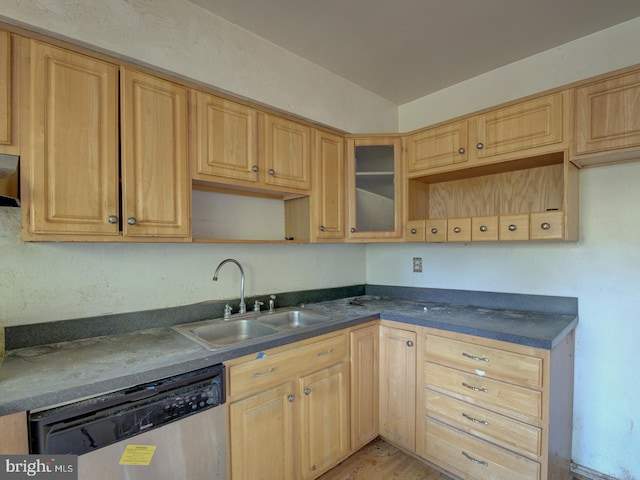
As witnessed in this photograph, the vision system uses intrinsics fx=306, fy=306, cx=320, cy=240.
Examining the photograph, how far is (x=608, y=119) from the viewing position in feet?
4.90

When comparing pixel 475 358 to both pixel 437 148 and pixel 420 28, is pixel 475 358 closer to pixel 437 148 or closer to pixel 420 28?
pixel 437 148

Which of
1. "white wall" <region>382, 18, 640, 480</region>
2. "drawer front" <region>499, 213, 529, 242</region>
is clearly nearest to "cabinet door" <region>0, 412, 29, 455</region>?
"drawer front" <region>499, 213, 529, 242</region>

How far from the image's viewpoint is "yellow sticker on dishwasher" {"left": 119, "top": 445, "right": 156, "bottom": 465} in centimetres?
106

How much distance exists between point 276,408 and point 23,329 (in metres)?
1.17

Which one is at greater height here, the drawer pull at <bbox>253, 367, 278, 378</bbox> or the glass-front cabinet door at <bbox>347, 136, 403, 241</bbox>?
the glass-front cabinet door at <bbox>347, 136, 403, 241</bbox>

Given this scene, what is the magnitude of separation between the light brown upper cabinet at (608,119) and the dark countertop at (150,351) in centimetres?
92

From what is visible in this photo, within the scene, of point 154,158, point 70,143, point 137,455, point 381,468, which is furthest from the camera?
point 381,468

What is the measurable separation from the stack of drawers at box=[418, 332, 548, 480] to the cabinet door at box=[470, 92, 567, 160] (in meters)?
1.10

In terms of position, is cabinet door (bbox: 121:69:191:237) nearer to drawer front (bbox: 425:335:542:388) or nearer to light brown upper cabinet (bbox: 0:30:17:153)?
light brown upper cabinet (bbox: 0:30:17:153)

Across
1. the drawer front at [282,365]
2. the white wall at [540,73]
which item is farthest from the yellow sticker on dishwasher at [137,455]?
the white wall at [540,73]

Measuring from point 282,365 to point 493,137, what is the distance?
177cm

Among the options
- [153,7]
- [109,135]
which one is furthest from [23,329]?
[153,7]

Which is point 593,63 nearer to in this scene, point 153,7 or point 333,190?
point 333,190

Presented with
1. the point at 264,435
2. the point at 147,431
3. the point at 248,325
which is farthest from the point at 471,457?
the point at 147,431
